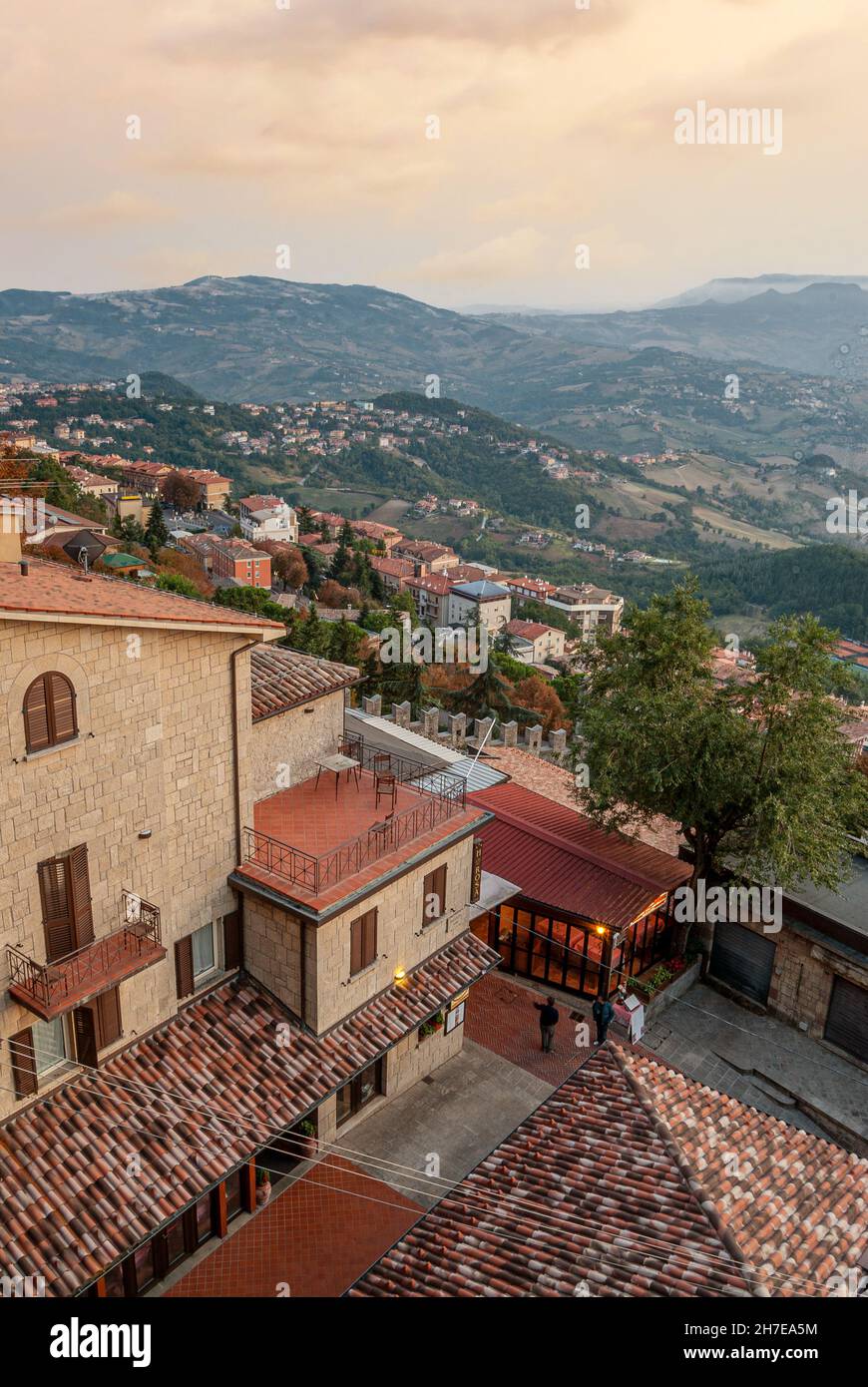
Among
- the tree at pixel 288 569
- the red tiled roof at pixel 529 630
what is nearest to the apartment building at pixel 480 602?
the red tiled roof at pixel 529 630

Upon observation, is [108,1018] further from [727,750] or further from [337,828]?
[727,750]

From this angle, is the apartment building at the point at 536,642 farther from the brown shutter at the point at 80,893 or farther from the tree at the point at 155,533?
the brown shutter at the point at 80,893

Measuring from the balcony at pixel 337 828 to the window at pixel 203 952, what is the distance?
4.85 ft

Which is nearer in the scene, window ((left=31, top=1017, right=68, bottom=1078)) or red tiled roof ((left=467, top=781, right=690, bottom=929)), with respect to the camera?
window ((left=31, top=1017, right=68, bottom=1078))

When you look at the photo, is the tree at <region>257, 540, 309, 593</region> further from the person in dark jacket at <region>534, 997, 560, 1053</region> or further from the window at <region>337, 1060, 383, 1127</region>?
the window at <region>337, 1060, 383, 1127</region>

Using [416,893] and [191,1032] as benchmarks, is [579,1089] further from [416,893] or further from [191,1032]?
[191,1032]

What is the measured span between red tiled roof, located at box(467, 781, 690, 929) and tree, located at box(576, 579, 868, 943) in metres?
1.05

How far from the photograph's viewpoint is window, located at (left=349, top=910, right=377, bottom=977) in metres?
17.6

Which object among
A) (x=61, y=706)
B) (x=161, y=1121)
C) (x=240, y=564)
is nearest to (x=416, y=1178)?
(x=161, y=1121)

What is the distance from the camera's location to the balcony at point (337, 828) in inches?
681

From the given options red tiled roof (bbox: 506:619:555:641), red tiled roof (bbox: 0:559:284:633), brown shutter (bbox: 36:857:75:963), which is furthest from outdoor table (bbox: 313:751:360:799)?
red tiled roof (bbox: 506:619:555:641)

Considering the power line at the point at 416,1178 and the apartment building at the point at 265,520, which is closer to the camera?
the power line at the point at 416,1178

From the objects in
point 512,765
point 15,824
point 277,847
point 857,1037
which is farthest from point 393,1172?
point 512,765

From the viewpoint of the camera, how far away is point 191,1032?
1670 cm
